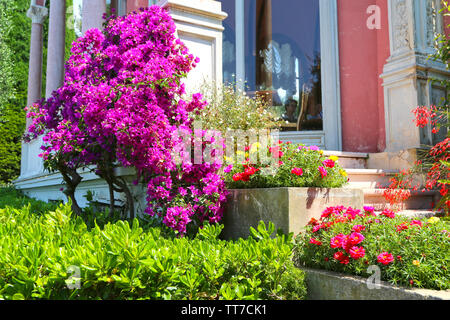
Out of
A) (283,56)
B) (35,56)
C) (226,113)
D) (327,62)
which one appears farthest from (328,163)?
(35,56)

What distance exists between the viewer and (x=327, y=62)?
6.47 meters

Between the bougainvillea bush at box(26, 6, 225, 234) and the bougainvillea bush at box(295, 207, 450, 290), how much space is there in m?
0.88

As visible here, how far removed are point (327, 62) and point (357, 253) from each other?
5.08 meters

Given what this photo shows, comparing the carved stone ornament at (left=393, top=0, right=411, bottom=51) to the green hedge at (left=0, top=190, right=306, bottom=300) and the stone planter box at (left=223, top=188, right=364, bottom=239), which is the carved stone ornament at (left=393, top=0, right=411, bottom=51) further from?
the green hedge at (left=0, top=190, right=306, bottom=300)

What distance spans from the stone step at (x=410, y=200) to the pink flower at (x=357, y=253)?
1.93 m

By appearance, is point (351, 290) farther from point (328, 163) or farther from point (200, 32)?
point (200, 32)

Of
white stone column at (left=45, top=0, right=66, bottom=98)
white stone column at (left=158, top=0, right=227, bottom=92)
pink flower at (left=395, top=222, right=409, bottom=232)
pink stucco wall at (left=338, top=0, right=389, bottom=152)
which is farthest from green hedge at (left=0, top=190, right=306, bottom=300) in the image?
white stone column at (left=45, top=0, right=66, bottom=98)

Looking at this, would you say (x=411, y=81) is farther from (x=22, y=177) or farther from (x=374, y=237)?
(x=22, y=177)

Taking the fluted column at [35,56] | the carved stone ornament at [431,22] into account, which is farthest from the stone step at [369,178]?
the fluted column at [35,56]

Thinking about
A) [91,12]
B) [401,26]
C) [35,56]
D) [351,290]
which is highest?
[35,56]

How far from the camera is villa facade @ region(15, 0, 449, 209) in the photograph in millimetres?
4707

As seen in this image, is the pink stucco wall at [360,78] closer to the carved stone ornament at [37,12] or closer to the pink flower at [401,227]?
the pink flower at [401,227]

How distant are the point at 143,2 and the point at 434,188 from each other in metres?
6.48

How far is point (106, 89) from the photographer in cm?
282
